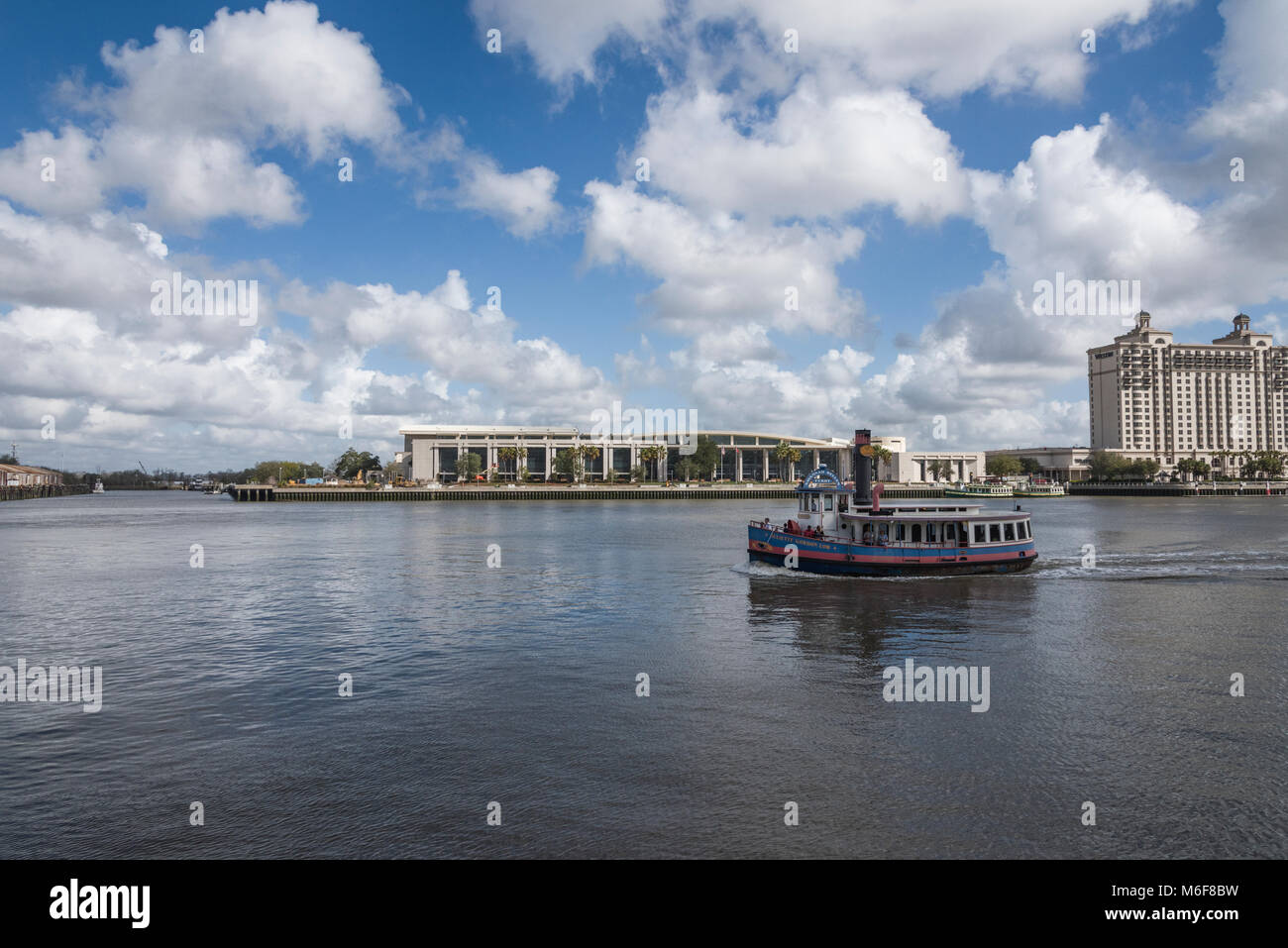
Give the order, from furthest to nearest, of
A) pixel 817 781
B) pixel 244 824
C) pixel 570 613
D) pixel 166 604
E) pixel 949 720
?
pixel 166 604 < pixel 570 613 < pixel 949 720 < pixel 817 781 < pixel 244 824

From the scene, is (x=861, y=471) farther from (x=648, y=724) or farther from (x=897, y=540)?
(x=648, y=724)

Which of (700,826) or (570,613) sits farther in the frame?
(570,613)

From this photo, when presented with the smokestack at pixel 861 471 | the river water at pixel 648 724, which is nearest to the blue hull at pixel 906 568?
the river water at pixel 648 724

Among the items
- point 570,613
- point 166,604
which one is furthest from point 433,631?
point 166,604

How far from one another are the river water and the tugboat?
14.4 ft

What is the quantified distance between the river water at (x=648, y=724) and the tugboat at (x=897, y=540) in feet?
14.4

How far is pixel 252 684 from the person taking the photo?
990 inches

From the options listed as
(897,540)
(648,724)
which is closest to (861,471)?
(897,540)

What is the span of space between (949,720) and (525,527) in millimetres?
83000

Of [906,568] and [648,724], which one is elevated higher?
[906,568]

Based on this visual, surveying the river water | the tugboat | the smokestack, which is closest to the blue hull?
the tugboat

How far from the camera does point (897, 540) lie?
5072 centimetres

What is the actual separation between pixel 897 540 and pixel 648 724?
3433 cm
